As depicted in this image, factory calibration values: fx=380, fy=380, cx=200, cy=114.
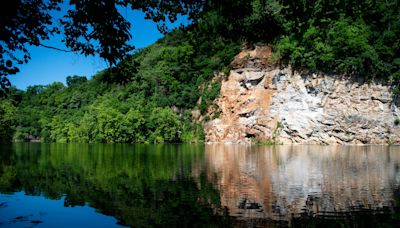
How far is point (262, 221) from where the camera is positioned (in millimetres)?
12438

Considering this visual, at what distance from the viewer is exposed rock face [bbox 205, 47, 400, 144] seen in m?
69.4

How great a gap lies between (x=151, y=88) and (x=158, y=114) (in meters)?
17.3

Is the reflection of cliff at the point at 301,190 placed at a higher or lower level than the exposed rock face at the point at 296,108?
lower

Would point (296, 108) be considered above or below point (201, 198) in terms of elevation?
above

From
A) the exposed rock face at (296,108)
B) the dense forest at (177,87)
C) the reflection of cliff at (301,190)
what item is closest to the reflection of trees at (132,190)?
the reflection of cliff at (301,190)

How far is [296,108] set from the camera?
7431cm

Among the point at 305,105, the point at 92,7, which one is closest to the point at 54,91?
the point at 305,105

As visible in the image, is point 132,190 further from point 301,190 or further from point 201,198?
point 301,190

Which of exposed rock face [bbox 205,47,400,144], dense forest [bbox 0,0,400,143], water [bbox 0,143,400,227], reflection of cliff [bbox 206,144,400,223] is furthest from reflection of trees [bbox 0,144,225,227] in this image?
exposed rock face [bbox 205,47,400,144]

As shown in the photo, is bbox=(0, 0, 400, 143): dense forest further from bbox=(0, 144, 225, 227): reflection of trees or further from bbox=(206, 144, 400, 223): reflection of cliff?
bbox=(0, 144, 225, 227): reflection of trees

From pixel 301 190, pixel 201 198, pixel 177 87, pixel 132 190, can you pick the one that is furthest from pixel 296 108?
pixel 201 198

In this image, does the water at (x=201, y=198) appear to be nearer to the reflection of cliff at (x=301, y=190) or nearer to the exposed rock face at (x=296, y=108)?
the reflection of cliff at (x=301, y=190)

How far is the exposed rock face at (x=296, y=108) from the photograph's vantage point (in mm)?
69438

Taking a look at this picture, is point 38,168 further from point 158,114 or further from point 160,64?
point 160,64
